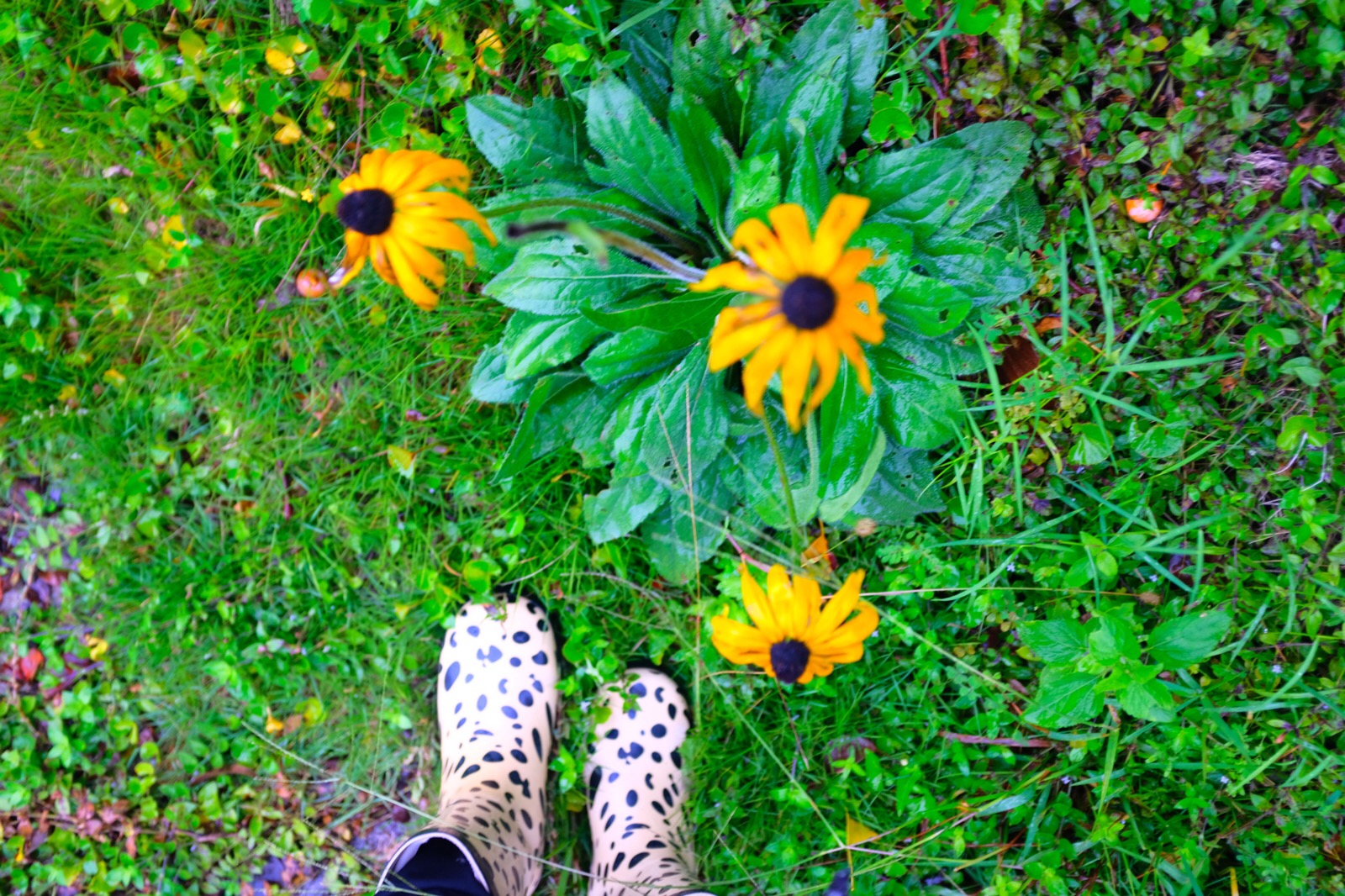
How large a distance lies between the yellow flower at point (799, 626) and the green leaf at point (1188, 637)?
56cm

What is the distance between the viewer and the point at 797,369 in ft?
3.04

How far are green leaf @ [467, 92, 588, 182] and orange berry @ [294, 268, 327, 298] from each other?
632 mm

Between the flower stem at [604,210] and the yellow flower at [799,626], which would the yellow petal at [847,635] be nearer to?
the yellow flower at [799,626]

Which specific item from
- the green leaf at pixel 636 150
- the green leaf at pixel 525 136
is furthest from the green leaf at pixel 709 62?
the green leaf at pixel 525 136

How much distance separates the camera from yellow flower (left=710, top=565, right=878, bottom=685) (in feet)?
4.55

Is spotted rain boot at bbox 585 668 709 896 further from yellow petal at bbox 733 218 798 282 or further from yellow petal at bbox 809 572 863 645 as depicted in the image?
yellow petal at bbox 733 218 798 282

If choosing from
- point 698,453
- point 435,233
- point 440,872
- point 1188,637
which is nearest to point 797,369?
A: point 435,233

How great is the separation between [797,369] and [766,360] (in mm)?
35

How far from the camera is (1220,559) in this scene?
1.73 meters

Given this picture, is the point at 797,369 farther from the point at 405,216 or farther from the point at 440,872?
the point at 440,872

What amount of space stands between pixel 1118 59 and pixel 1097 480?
813 mm

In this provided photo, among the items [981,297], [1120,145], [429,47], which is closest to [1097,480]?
[981,297]

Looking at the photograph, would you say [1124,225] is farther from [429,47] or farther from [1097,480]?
[429,47]

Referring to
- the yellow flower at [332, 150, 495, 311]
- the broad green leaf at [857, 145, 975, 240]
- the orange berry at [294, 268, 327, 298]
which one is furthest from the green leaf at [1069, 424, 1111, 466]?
the orange berry at [294, 268, 327, 298]
